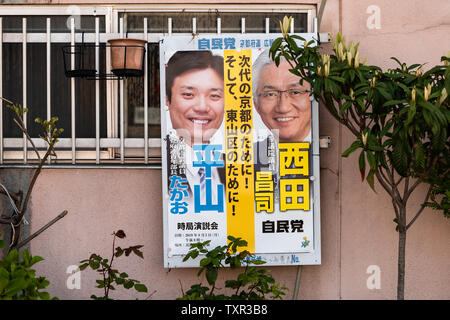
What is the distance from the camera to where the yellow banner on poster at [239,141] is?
18.6 feet

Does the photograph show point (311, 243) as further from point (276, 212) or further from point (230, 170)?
point (230, 170)

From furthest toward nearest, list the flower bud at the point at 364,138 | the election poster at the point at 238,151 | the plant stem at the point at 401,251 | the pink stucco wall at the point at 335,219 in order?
the pink stucco wall at the point at 335,219 → the election poster at the point at 238,151 → the plant stem at the point at 401,251 → the flower bud at the point at 364,138

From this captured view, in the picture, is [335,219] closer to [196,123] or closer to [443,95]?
[196,123]

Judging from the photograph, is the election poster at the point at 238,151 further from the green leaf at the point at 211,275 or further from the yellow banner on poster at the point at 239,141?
the green leaf at the point at 211,275

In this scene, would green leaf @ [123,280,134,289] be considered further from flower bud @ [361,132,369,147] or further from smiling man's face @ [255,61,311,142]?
flower bud @ [361,132,369,147]

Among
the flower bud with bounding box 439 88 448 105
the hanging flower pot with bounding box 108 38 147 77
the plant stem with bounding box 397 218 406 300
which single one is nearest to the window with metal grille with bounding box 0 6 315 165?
the hanging flower pot with bounding box 108 38 147 77

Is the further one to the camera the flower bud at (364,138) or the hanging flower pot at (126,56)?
the hanging flower pot at (126,56)

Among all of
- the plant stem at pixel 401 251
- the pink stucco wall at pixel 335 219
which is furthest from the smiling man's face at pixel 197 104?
the plant stem at pixel 401 251

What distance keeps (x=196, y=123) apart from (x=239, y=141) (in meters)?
0.38

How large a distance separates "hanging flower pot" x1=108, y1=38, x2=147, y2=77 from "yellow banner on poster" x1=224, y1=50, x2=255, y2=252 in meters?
0.72

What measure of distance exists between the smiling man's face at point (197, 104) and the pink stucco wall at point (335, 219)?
1.69 feet

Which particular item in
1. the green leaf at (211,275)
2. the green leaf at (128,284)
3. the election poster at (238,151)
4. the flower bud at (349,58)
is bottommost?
the green leaf at (128,284)

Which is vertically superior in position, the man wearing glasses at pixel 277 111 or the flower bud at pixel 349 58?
the flower bud at pixel 349 58

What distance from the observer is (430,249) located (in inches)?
232
